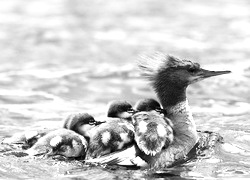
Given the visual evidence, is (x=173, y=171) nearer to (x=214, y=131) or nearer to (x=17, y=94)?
(x=214, y=131)

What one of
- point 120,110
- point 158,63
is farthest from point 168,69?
point 120,110

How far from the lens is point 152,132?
27.8ft

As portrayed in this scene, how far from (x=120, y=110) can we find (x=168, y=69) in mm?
764

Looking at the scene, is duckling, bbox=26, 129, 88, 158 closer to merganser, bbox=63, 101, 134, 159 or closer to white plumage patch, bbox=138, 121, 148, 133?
merganser, bbox=63, 101, 134, 159

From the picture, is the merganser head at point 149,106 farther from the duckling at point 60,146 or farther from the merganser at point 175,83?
the duckling at point 60,146

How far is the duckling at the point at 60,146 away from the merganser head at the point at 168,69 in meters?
1.26

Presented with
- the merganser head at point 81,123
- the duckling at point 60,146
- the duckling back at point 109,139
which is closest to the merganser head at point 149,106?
the merganser head at point 81,123

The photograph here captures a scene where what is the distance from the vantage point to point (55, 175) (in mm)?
8359

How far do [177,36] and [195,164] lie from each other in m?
7.47

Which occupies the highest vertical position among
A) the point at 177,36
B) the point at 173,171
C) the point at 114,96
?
the point at 177,36

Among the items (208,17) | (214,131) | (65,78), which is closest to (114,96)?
(65,78)

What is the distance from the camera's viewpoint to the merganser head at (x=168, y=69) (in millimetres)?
9273

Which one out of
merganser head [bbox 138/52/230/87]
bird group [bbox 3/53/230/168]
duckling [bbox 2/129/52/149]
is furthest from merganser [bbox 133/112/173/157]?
duckling [bbox 2/129/52/149]

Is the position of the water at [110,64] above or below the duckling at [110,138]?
above
